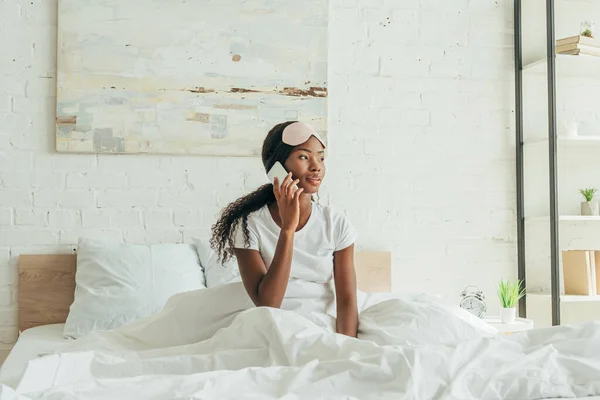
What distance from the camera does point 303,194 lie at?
Result: 7.32 ft

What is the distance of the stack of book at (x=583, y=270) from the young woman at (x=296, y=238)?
1.51 m

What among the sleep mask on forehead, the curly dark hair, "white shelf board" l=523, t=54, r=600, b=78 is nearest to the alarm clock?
"white shelf board" l=523, t=54, r=600, b=78

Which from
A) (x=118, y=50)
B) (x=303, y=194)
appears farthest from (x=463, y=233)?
(x=118, y=50)

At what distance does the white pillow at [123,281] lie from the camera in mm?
2760

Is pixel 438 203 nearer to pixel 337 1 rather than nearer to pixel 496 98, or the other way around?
pixel 496 98

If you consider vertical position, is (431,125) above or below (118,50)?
below

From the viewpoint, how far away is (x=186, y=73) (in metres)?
3.22

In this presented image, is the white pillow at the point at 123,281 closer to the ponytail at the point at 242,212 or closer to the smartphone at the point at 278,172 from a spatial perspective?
the ponytail at the point at 242,212

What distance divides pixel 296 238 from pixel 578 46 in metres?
1.84

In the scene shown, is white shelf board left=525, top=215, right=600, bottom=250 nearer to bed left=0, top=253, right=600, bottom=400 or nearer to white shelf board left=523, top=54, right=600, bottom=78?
white shelf board left=523, top=54, right=600, bottom=78

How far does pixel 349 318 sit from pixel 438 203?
151 cm

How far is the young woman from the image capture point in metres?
2.12

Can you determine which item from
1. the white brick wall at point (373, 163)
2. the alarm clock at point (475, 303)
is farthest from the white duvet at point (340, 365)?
the alarm clock at point (475, 303)

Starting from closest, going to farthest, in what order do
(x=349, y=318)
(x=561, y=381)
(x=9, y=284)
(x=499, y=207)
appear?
(x=561, y=381), (x=349, y=318), (x=9, y=284), (x=499, y=207)
